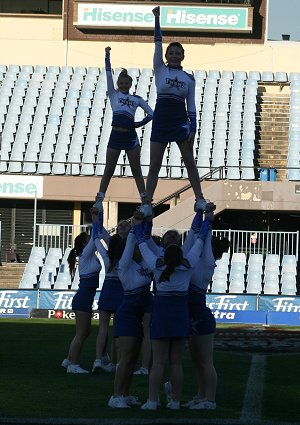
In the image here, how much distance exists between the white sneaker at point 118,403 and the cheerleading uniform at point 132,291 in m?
0.60

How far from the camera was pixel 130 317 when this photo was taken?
36.6ft

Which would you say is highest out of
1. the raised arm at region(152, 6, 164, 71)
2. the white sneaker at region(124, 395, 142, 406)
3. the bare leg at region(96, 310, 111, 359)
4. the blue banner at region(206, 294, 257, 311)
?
the raised arm at region(152, 6, 164, 71)

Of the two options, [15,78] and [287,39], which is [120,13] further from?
[287,39]

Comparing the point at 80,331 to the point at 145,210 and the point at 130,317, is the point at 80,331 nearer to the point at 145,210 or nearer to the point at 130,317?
the point at 130,317

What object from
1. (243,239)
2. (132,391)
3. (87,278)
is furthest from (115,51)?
(132,391)

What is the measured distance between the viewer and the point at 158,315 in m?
10.6

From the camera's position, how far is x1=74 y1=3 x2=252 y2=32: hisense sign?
38.9 m

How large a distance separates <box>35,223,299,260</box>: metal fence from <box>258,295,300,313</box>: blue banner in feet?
10.1

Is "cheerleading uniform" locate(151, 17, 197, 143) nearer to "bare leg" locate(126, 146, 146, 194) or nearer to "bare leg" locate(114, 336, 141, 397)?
"bare leg" locate(126, 146, 146, 194)

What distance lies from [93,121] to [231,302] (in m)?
11.9

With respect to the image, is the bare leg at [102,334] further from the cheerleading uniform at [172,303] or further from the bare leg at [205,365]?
the cheerleading uniform at [172,303]

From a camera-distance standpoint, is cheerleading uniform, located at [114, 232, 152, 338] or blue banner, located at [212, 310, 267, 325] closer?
cheerleading uniform, located at [114, 232, 152, 338]

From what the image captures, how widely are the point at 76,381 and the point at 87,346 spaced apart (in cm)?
531

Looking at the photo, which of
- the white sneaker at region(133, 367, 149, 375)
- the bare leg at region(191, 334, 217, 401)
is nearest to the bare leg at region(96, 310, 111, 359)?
the white sneaker at region(133, 367, 149, 375)
